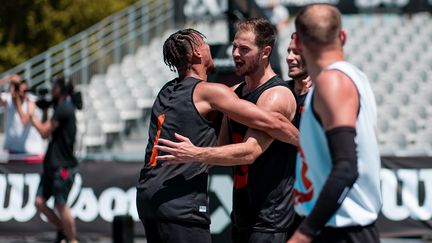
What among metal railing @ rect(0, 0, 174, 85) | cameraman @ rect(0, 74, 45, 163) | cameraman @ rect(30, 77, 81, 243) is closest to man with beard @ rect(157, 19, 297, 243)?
cameraman @ rect(30, 77, 81, 243)

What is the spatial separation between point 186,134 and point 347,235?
1407 mm

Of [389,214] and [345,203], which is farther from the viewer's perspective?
[389,214]

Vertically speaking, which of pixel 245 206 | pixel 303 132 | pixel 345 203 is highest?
pixel 303 132

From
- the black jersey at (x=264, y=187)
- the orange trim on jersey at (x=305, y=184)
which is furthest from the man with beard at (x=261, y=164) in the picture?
the orange trim on jersey at (x=305, y=184)

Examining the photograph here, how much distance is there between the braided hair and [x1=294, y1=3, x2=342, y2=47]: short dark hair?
1.39 m

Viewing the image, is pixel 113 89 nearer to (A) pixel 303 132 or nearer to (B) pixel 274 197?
(B) pixel 274 197

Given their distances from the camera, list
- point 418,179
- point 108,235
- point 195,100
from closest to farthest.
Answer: point 195,100, point 418,179, point 108,235

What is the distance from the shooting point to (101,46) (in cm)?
1994

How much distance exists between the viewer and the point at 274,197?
515 cm

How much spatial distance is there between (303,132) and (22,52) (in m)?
21.0

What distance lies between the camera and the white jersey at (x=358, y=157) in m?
3.67

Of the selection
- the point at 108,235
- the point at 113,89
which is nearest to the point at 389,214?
the point at 108,235

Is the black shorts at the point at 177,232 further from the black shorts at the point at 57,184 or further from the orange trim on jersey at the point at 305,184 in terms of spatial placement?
the black shorts at the point at 57,184

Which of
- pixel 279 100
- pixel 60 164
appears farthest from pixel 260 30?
pixel 60 164
